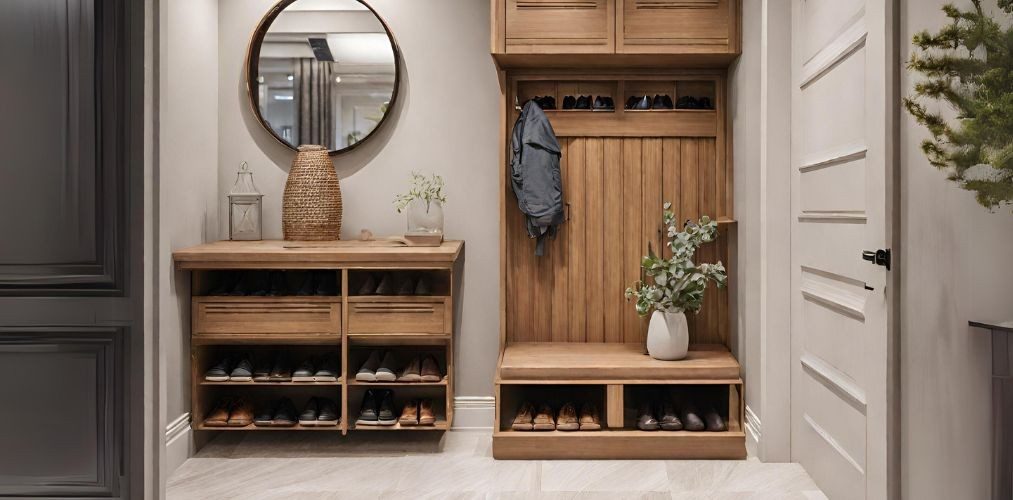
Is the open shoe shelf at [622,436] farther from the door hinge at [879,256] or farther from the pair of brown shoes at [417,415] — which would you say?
the door hinge at [879,256]

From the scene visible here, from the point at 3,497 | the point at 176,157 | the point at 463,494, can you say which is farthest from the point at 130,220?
the point at 463,494

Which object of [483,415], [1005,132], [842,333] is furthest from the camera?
[483,415]

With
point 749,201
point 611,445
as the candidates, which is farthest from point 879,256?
point 611,445

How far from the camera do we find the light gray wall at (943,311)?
1.71m

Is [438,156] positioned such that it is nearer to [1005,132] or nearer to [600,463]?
[600,463]

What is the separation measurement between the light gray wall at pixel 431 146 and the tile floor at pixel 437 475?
571 millimetres

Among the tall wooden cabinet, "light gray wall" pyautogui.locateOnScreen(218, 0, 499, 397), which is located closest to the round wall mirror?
"light gray wall" pyautogui.locateOnScreen(218, 0, 499, 397)

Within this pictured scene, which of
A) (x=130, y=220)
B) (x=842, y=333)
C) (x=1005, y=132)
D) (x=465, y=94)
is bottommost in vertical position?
(x=842, y=333)

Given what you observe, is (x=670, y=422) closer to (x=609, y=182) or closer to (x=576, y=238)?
(x=576, y=238)

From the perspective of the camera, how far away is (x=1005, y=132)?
1.42 meters

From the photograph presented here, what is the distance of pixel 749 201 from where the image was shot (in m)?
3.22

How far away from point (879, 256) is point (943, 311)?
0.93 ft

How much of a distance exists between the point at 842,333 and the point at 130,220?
2196mm

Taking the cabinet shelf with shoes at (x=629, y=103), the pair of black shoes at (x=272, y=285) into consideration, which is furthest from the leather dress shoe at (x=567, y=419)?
the cabinet shelf with shoes at (x=629, y=103)
